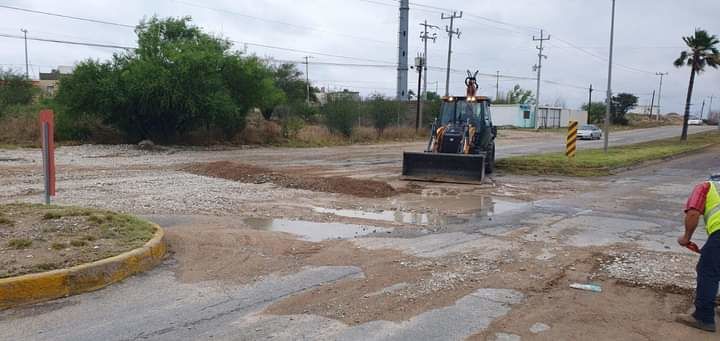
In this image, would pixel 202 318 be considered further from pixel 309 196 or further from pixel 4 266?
pixel 309 196

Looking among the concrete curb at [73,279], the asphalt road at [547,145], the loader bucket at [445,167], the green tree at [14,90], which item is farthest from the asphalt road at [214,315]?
the green tree at [14,90]

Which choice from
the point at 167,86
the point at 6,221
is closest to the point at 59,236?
the point at 6,221

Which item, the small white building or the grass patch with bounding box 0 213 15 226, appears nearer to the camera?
the grass patch with bounding box 0 213 15 226

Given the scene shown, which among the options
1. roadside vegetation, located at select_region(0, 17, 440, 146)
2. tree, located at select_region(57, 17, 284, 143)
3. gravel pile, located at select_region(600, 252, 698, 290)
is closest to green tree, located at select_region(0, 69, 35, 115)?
roadside vegetation, located at select_region(0, 17, 440, 146)

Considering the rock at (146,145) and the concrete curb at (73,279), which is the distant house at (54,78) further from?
the concrete curb at (73,279)

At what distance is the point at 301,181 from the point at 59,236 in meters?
8.23

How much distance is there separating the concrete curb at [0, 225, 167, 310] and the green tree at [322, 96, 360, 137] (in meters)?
31.5

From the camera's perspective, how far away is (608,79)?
29516 millimetres

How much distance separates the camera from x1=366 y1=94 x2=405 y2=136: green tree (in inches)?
1674

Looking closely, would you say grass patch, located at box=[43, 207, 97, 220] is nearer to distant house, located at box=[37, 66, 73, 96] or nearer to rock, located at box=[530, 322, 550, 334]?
rock, located at box=[530, 322, 550, 334]

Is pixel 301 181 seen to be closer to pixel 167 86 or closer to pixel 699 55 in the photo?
pixel 167 86

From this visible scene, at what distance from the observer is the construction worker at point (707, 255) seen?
5.18 meters

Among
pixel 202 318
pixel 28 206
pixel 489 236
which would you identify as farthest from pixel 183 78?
pixel 202 318

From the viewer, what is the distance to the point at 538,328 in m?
5.14
